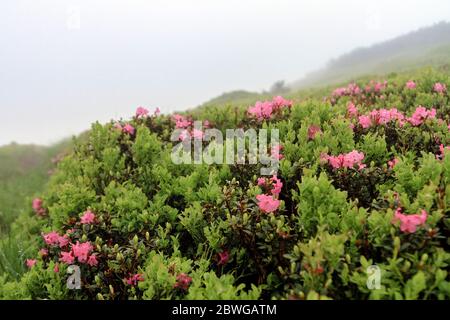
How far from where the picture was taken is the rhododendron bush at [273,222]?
269cm

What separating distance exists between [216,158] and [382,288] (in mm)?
2509

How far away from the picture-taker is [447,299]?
8.19 feet

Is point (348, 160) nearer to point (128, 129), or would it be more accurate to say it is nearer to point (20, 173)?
point (128, 129)

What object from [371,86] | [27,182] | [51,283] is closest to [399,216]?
[51,283]

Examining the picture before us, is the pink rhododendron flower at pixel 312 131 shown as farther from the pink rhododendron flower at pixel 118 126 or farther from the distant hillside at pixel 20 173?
the distant hillside at pixel 20 173

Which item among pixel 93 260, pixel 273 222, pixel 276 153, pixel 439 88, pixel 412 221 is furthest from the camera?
pixel 439 88

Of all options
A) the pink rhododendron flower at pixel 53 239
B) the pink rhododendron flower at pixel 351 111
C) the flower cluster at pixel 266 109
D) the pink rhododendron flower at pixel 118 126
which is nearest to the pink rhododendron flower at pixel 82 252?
the pink rhododendron flower at pixel 53 239

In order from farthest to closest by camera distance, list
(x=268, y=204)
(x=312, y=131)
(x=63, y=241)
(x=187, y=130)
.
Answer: (x=187, y=130)
(x=312, y=131)
(x=63, y=241)
(x=268, y=204)

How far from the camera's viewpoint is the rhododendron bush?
2693 millimetres

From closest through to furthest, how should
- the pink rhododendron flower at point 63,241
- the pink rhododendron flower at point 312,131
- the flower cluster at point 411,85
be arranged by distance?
1. the pink rhododendron flower at point 63,241
2. the pink rhododendron flower at point 312,131
3. the flower cluster at point 411,85

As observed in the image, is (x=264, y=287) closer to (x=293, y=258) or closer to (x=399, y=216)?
(x=293, y=258)

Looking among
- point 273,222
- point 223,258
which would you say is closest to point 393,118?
point 273,222

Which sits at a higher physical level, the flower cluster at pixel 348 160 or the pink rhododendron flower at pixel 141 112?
the pink rhododendron flower at pixel 141 112

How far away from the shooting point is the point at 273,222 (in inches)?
128
